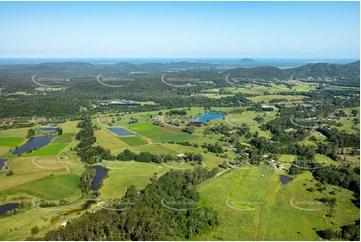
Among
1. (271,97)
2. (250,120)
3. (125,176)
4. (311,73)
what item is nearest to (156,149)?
(125,176)

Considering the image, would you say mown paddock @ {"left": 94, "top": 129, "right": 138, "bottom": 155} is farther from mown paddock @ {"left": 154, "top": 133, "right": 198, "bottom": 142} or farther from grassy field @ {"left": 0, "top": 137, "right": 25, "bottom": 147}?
grassy field @ {"left": 0, "top": 137, "right": 25, "bottom": 147}

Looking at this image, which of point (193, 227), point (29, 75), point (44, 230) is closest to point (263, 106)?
point (193, 227)

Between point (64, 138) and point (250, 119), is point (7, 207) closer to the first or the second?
point (64, 138)

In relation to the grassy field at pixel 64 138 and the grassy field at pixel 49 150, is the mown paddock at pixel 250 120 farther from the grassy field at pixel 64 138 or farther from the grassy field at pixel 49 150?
the grassy field at pixel 49 150

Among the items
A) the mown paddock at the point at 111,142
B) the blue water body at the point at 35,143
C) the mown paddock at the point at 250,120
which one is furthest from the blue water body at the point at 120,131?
the mown paddock at the point at 250,120

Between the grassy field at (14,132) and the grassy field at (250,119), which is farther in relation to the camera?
the grassy field at (250,119)

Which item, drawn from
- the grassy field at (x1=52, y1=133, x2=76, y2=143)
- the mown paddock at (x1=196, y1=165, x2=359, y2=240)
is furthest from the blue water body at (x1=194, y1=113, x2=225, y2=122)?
the mown paddock at (x1=196, y1=165, x2=359, y2=240)
